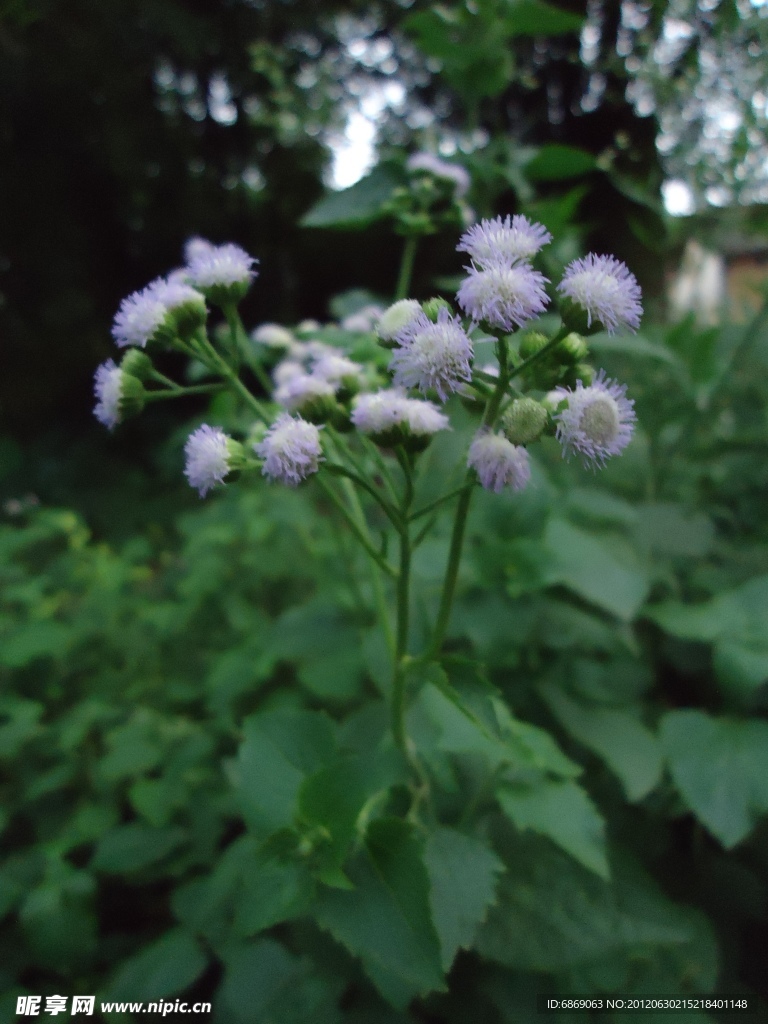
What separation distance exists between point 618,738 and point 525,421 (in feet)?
2.51

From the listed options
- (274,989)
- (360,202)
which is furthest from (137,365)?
(274,989)

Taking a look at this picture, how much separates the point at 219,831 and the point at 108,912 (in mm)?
374

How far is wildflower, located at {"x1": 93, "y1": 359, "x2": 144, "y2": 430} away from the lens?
0.88 m

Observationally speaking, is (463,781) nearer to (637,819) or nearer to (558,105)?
(637,819)

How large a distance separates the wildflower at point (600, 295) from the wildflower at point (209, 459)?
0.39 meters

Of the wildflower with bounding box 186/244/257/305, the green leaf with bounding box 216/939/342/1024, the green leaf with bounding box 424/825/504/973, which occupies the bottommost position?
the green leaf with bounding box 216/939/342/1024

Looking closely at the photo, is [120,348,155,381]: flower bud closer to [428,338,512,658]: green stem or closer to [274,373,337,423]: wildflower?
[274,373,337,423]: wildflower

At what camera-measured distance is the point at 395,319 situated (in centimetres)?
75

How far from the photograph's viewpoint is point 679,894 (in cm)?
125

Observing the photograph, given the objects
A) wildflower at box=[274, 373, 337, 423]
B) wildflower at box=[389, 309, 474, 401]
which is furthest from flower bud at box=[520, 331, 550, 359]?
wildflower at box=[274, 373, 337, 423]

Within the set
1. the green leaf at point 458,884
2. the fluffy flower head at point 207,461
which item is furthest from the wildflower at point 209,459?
the green leaf at point 458,884

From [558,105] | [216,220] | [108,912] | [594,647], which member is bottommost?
[108,912]

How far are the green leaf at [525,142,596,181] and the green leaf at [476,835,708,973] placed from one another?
1402 millimetres

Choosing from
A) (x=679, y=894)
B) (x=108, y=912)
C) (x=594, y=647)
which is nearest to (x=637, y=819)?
(x=679, y=894)
